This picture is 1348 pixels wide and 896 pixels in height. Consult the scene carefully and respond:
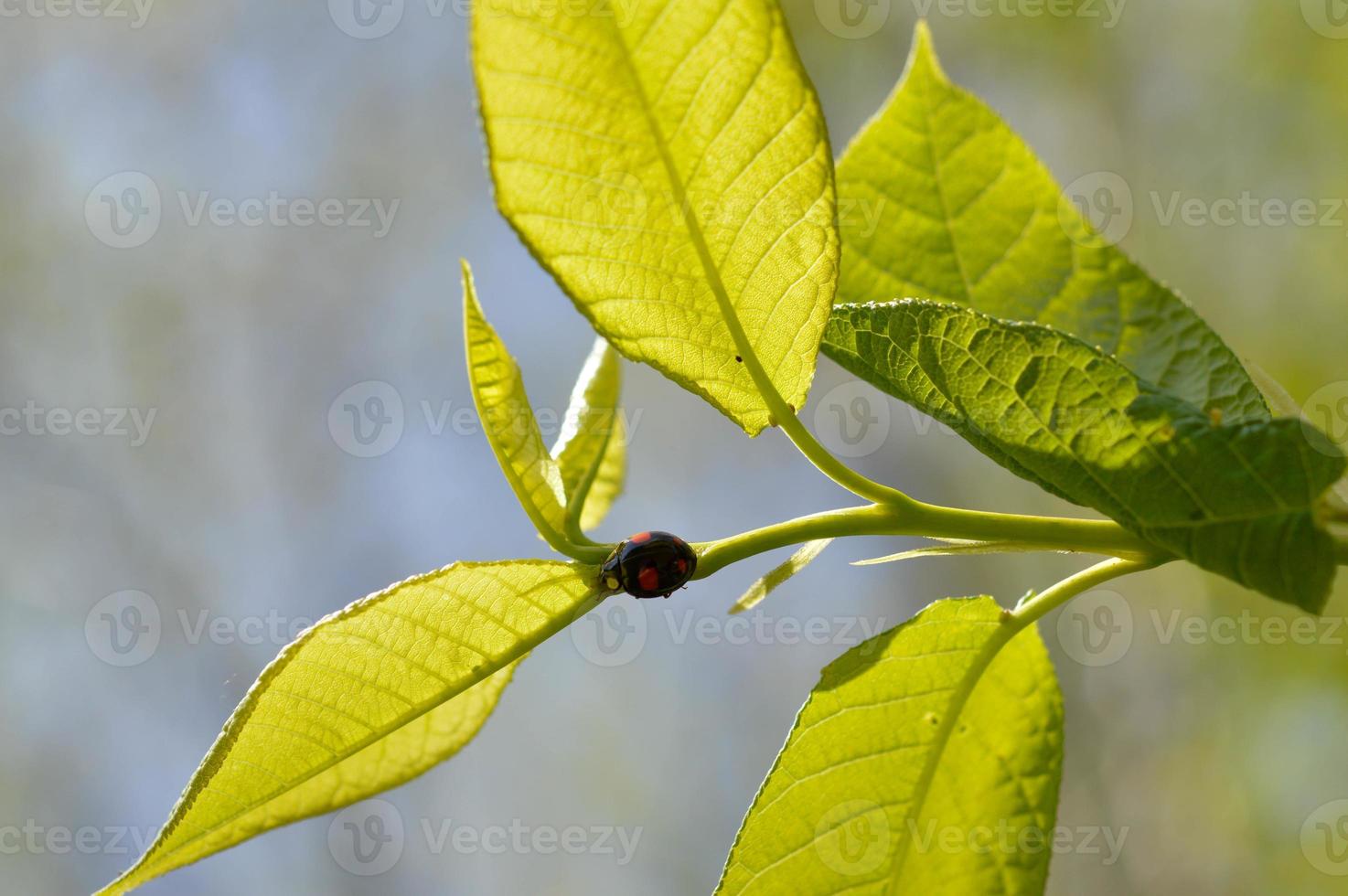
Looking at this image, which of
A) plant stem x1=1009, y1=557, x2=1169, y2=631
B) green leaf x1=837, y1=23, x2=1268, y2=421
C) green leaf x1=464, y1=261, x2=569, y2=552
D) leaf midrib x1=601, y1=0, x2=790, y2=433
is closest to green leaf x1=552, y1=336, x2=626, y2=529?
green leaf x1=464, y1=261, x2=569, y2=552

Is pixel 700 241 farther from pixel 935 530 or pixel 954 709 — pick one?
pixel 954 709

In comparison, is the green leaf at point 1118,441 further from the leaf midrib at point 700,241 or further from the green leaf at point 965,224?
the green leaf at point 965,224

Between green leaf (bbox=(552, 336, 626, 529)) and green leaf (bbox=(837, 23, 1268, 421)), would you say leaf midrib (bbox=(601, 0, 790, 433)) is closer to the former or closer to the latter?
green leaf (bbox=(552, 336, 626, 529))

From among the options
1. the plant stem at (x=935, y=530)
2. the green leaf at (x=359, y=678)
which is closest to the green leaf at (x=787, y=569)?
the plant stem at (x=935, y=530)

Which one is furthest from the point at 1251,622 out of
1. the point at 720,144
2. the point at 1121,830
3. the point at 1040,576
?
the point at 720,144

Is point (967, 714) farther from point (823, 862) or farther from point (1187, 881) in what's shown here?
point (1187, 881)

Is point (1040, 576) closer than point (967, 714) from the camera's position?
No
